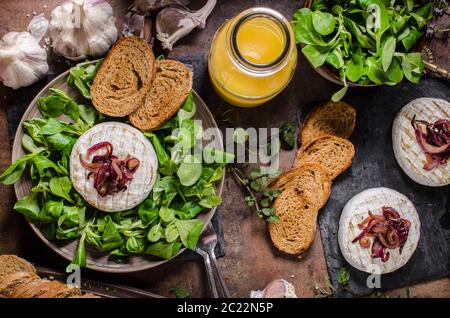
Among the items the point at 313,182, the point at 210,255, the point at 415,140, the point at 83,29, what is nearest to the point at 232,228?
the point at 210,255

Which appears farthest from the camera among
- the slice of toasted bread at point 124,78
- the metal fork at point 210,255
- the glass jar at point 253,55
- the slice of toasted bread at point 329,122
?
the slice of toasted bread at point 329,122

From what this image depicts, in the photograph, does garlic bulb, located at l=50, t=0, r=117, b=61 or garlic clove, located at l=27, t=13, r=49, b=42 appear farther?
garlic clove, located at l=27, t=13, r=49, b=42

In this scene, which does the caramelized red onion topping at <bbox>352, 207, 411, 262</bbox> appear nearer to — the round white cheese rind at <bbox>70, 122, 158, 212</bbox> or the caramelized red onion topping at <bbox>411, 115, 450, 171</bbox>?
the caramelized red onion topping at <bbox>411, 115, 450, 171</bbox>

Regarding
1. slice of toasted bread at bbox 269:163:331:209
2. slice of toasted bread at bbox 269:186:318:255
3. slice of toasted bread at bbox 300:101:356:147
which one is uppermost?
slice of toasted bread at bbox 300:101:356:147

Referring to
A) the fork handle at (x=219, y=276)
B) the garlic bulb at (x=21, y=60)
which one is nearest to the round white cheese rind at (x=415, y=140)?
the fork handle at (x=219, y=276)

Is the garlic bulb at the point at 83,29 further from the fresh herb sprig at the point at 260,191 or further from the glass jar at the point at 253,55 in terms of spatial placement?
the fresh herb sprig at the point at 260,191

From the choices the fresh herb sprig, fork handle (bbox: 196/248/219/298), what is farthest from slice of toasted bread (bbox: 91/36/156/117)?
fork handle (bbox: 196/248/219/298)

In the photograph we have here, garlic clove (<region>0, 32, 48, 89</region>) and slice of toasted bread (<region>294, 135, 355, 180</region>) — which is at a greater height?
garlic clove (<region>0, 32, 48, 89</region>)
